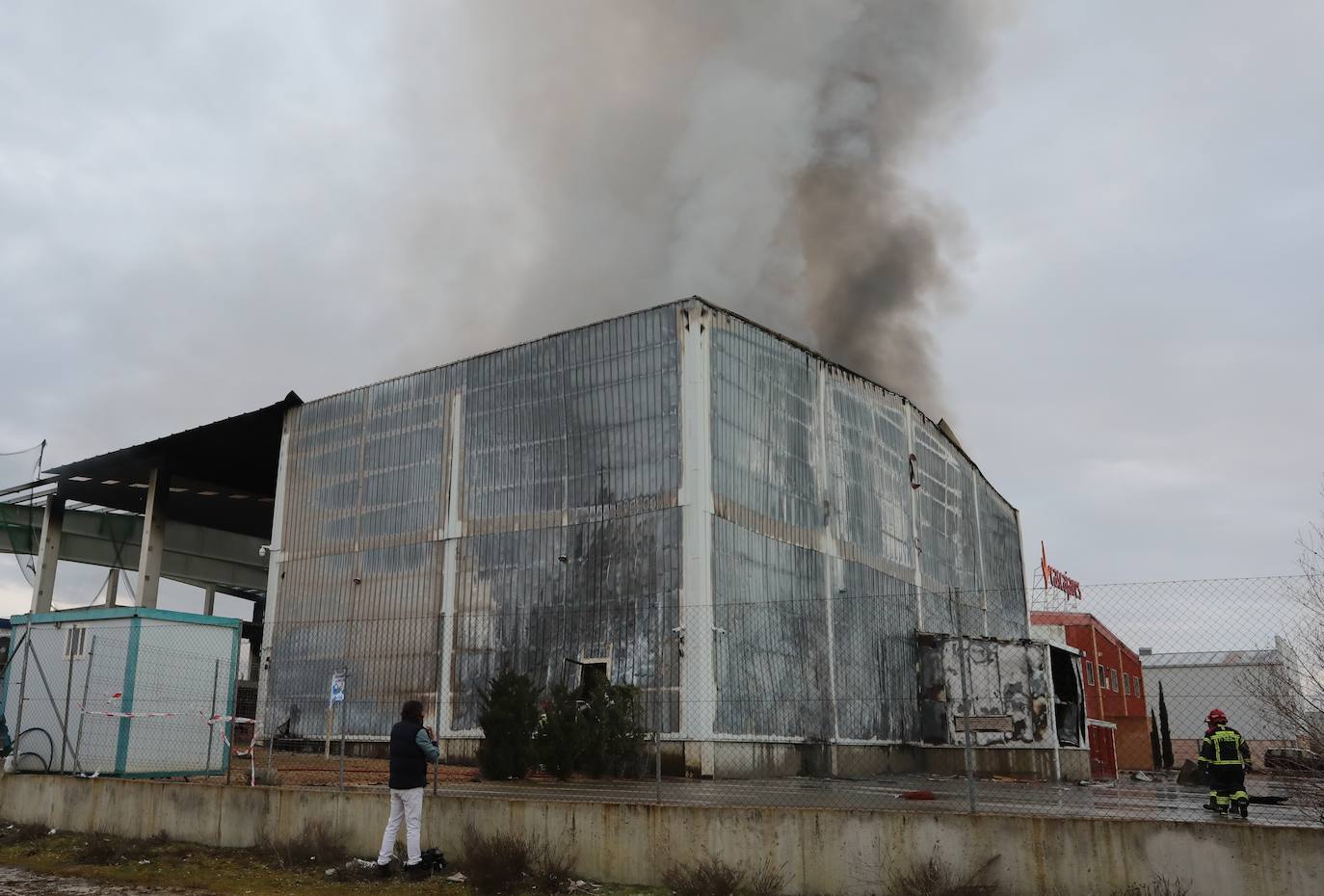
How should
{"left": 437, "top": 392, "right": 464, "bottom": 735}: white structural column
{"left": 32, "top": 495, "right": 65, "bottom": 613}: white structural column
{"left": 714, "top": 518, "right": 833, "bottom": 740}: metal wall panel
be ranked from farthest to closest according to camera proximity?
{"left": 32, "top": 495, "right": 65, "bottom": 613}: white structural column
{"left": 437, "top": 392, "right": 464, "bottom": 735}: white structural column
{"left": 714, "top": 518, "right": 833, "bottom": 740}: metal wall panel

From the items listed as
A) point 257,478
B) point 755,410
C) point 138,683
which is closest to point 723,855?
point 138,683

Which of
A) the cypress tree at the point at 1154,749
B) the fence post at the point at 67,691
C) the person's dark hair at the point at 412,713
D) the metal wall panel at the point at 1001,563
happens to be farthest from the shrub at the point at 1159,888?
the cypress tree at the point at 1154,749

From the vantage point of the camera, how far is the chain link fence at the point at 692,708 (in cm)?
1391

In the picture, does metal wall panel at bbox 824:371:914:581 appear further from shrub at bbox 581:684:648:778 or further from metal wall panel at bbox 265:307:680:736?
shrub at bbox 581:684:648:778

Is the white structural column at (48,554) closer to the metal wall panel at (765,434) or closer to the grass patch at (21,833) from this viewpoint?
the grass patch at (21,833)

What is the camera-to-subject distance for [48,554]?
3853 cm

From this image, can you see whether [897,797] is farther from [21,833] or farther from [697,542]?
[21,833]

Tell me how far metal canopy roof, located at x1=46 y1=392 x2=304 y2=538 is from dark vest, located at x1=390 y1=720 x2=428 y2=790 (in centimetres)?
2399

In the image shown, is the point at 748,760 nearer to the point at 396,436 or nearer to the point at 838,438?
the point at 838,438

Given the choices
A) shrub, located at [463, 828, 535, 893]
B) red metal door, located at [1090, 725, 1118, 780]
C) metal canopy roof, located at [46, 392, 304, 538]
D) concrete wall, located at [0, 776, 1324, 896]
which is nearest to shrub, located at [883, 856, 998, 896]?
concrete wall, located at [0, 776, 1324, 896]

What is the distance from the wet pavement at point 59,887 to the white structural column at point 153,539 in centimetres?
2596

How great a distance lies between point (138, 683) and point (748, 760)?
11866mm

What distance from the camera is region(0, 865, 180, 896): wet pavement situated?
10.1 metres

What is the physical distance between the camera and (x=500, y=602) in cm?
2550
